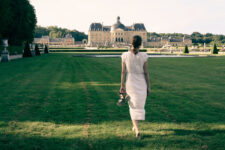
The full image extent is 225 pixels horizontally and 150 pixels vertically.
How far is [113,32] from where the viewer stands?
422ft

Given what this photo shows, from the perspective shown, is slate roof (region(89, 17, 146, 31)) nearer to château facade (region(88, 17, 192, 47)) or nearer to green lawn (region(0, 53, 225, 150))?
château facade (region(88, 17, 192, 47))

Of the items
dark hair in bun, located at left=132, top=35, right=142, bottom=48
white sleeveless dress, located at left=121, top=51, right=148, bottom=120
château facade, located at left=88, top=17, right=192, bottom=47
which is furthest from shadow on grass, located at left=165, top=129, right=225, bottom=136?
château facade, located at left=88, top=17, right=192, bottom=47

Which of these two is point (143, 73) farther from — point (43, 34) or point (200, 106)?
point (43, 34)

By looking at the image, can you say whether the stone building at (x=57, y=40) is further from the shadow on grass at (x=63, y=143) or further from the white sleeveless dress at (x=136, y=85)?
the white sleeveless dress at (x=136, y=85)

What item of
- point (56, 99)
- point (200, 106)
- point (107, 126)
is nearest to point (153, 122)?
point (107, 126)

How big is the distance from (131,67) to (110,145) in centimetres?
133

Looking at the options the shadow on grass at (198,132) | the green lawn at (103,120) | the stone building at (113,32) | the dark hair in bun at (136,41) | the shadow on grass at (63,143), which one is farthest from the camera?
the stone building at (113,32)

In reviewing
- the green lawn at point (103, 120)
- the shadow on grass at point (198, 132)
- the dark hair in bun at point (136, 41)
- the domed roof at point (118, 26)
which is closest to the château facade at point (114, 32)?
the domed roof at point (118, 26)

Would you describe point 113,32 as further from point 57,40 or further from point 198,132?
point 198,132

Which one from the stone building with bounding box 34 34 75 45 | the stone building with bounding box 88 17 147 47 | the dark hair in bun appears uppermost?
the stone building with bounding box 88 17 147 47

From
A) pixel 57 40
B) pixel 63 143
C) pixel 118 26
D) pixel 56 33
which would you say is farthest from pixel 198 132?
pixel 56 33

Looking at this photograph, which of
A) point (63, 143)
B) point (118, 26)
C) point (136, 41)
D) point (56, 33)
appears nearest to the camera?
point (63, 143)

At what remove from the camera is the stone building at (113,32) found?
128462 mm

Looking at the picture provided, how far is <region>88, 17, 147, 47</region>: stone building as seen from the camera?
421 feet
